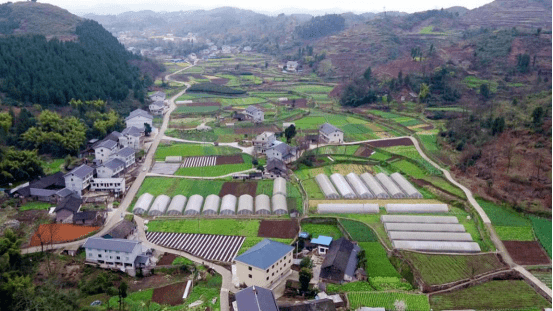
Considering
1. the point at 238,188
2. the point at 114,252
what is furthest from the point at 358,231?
the point at 114,252

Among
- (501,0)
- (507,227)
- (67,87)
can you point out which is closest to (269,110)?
(67,87)

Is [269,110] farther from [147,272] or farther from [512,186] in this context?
[147,272]

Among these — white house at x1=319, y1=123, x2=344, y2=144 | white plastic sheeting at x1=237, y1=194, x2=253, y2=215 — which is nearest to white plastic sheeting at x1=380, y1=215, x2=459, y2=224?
white plastic sheeting at x1=237, y1=194, x2=253, y2=215

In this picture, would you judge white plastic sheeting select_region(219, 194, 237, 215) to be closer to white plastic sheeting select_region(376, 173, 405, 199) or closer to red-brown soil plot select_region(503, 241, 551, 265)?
white plastic sheeting select_region(376, 173, 405, 199)

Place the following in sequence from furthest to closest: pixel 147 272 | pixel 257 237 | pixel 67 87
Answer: pixel 67 87
pixel 257 237
pixel 147 272

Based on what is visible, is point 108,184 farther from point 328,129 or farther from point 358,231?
point 328,129
